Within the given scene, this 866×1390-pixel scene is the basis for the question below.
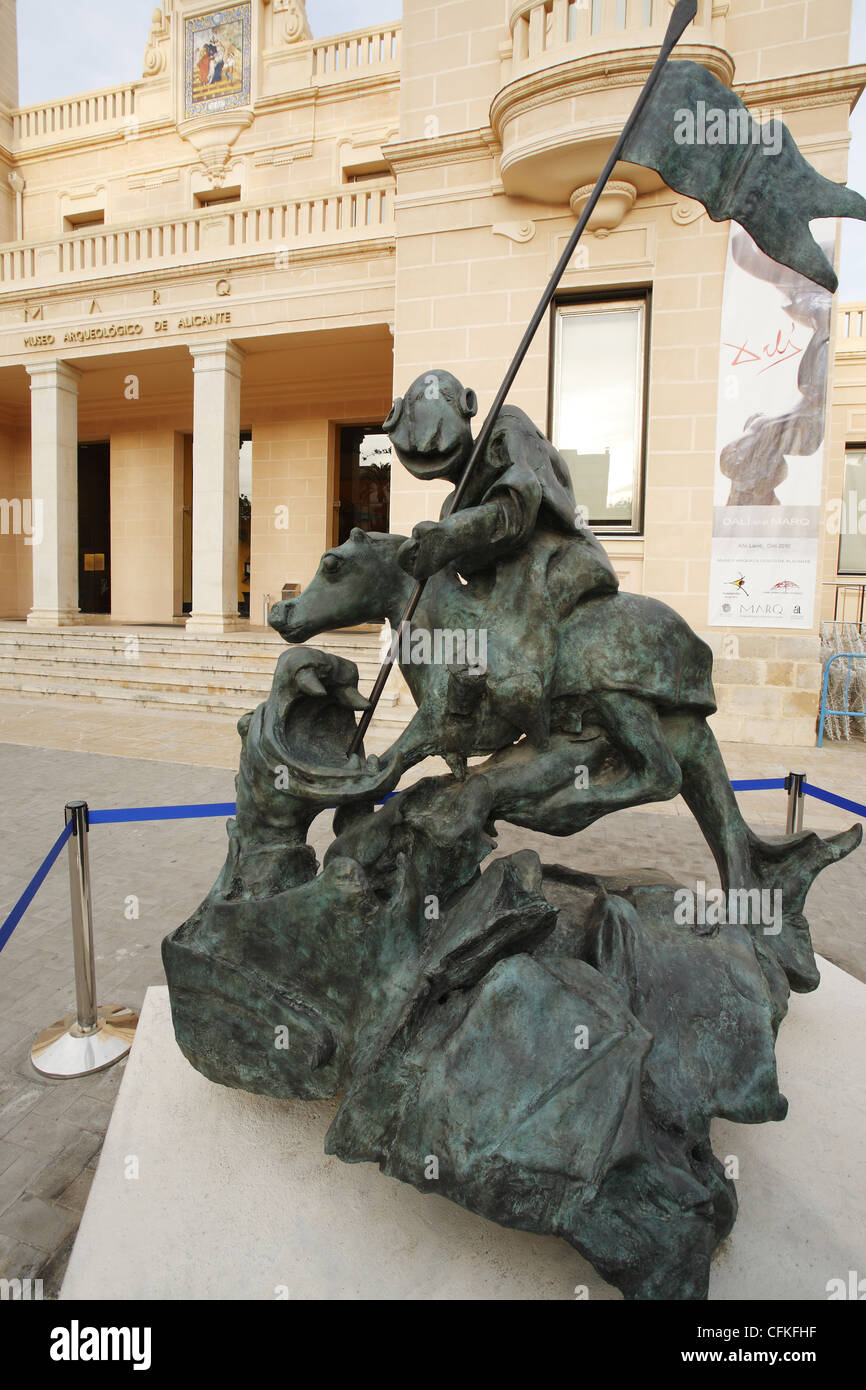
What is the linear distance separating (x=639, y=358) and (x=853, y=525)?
7575mm

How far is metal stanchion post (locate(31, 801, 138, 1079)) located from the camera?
111 inches

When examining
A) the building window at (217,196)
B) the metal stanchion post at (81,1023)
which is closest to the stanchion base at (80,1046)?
the metal stanchion post at (81,1023)

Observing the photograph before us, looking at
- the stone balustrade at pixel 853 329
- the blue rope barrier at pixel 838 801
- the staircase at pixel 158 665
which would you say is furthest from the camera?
the stone balustrade at pixel 853 329

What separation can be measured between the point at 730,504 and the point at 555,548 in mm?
6604

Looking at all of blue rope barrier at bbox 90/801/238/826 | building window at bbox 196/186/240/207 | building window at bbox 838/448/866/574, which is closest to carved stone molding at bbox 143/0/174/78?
building window at bbox 196/186/240/207

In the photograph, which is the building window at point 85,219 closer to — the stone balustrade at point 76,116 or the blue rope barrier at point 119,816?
the stone balustrade at point 76,116

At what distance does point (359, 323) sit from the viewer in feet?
33.4

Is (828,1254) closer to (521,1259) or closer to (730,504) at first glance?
(521,1259)

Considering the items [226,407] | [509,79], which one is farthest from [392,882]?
[226,407]

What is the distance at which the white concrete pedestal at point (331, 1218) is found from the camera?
5.40ft

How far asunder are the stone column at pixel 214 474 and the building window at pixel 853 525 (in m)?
10.4

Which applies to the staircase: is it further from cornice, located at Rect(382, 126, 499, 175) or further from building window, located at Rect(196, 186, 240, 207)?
building window, located at Rect(196, 186, 240, 207)

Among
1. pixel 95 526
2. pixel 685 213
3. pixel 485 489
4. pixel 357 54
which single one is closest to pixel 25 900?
pixel 485 489

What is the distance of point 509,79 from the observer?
774 centimetres
